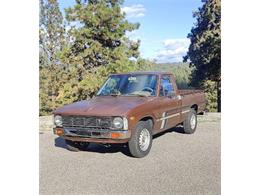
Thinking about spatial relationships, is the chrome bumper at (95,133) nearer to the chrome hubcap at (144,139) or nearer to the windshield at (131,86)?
the chrome hubcap at (144,139)

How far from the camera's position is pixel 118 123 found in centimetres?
417

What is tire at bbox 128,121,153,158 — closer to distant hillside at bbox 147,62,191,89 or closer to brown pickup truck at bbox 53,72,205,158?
brown pickup truck at bbox 53,72,205,158

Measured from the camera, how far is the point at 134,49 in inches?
348

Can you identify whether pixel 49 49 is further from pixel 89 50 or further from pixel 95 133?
pixel 95 133

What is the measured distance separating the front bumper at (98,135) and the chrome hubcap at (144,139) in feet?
0.94

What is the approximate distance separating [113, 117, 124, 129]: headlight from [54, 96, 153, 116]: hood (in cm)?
6

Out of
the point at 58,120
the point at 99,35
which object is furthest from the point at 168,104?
the point at 99,35

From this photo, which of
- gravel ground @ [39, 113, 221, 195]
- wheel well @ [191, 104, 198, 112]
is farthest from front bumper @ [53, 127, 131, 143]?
wheel well @ [191, 104, 198, 112]

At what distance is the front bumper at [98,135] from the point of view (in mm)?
4168

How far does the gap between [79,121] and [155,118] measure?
1.04m

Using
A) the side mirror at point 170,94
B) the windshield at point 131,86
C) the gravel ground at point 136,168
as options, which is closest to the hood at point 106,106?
the windshield at point 131,86
